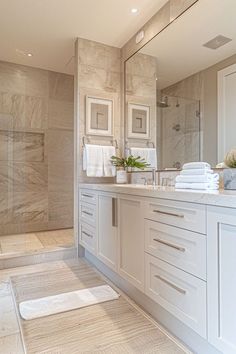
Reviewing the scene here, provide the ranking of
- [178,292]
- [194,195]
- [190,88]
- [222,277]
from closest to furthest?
[222,277]
[194,195]
[178,292]
[190,88]

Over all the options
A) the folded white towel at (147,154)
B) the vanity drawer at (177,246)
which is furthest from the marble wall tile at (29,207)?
the vanity drawer at (177,246)

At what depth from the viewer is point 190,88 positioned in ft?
Answer: 6.70

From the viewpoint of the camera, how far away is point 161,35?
2359 mm

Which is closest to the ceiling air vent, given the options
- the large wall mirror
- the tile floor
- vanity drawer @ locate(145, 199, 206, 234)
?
the large wall mirror

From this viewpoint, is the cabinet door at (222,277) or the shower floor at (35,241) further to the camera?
the shower floor at (35,241)

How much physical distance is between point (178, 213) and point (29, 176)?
2849 millimetres

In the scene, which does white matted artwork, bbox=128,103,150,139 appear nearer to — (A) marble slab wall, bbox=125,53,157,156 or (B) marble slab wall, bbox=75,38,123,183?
(A) marble slab wall, bbox=125,53,157,156

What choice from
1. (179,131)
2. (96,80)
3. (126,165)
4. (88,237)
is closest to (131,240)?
(88,237)

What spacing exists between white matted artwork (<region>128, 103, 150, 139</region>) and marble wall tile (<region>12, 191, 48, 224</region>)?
1761 millimetres

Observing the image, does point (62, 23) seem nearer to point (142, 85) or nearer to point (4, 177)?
point (142, 85)

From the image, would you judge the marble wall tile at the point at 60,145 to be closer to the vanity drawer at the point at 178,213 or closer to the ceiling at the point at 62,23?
the ceiling at the point at 62,23

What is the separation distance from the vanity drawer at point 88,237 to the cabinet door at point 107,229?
0.14 metres

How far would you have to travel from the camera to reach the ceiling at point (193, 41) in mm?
1754

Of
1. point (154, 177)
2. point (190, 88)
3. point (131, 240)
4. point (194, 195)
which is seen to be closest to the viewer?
point (194, 195)
